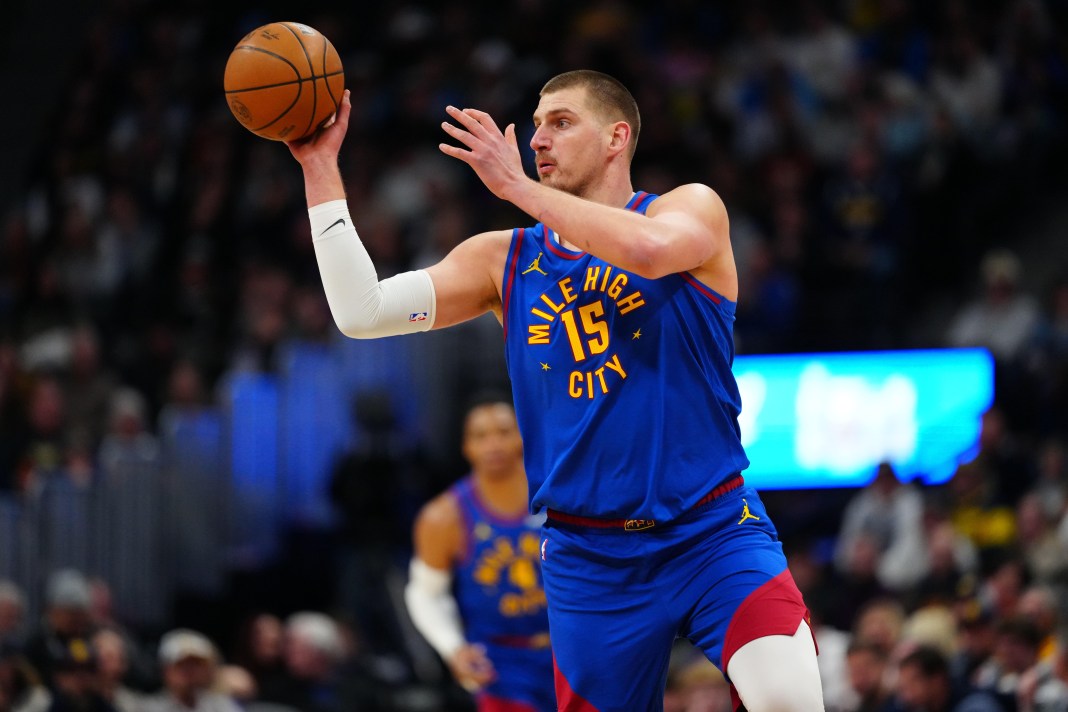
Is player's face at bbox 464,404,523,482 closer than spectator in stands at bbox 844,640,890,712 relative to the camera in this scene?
Yes

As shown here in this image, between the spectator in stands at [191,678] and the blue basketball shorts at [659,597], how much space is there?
5795 mm

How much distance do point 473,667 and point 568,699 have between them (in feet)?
9.07

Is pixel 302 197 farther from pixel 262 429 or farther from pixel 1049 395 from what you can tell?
pixel 1049 395

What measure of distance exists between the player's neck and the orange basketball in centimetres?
369

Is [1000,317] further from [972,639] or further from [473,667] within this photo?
[473,667]

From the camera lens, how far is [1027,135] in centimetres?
1517

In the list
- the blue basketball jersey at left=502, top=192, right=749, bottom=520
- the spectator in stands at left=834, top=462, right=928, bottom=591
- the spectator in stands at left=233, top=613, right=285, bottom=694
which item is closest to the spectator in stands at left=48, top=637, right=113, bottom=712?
the spectator in stands at left=233, top=613, right=285, bottom=694

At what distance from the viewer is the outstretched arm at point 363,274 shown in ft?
17.3

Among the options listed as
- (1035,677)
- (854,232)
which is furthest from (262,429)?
(1035,677)

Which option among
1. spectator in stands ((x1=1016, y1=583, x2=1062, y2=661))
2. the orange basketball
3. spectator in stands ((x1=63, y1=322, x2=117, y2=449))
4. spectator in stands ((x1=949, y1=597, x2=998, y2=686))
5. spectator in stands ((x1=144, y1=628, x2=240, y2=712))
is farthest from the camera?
spectator in stands ((x1=63, y1=322, x2=117, y2=449))

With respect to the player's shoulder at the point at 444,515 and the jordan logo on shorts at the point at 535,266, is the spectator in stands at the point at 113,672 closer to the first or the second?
the player's shoulder at the point at 444,515

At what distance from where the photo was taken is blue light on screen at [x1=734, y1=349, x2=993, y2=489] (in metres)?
13.3

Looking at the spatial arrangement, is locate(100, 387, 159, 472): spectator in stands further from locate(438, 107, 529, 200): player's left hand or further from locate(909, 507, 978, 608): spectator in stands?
locate(438, 107, 529, 200): player's left hand

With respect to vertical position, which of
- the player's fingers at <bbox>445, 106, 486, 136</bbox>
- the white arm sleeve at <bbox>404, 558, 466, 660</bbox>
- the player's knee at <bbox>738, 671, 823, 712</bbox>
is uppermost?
the player's fingers at <bbox>445, 106, 486, 136</bbox>
